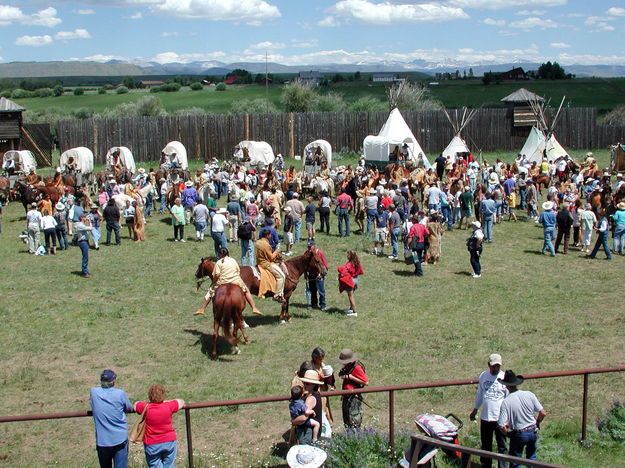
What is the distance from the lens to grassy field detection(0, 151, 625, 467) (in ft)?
35.7

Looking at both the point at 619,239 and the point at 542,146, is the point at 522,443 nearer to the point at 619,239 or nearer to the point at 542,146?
the point at 619,239

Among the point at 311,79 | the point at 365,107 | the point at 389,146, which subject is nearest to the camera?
the point at 389,146

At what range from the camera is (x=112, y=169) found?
30.4m

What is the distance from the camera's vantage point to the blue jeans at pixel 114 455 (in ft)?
28.6

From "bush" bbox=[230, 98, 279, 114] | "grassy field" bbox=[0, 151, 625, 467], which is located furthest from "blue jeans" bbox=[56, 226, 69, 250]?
"bush" bbox=[230, 98, 279, 114]

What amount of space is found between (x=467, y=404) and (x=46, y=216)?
13.7 metres

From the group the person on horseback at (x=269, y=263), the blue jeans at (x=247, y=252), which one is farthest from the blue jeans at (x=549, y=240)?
the person on horseback at (x=269, y=263)

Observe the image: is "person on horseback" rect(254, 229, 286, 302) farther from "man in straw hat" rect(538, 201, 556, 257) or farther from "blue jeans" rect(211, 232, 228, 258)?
"man in straw hat" rect(538, 201, 556, 257)

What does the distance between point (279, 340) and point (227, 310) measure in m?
1.47

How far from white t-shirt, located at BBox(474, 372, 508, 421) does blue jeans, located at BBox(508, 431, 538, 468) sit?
42cm

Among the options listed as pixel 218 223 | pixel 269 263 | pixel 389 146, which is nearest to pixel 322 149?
pixel 389 146

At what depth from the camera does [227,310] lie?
13820 millimetres

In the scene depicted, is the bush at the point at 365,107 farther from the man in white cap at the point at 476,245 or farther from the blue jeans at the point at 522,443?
the blue jeans at the point at 522,443

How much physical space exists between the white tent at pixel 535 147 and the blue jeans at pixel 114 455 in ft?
96.8
